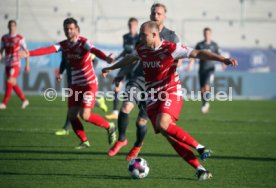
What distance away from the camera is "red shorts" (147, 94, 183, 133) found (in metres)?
8.95

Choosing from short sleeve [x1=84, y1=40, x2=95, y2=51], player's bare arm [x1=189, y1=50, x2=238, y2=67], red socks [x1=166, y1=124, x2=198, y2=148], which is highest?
short sleeve [x1=84, y1=40, x2=95, y2=51]

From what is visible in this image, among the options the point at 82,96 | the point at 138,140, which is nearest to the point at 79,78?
the point at 82,96

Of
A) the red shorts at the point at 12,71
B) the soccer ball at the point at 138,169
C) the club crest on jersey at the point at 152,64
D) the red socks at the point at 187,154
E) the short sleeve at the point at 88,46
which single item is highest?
the short sleeve at the point at 88,46

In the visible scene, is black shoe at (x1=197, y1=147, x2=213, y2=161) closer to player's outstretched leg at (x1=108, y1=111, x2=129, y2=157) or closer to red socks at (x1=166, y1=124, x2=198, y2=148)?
red socks at (x1=166, y1=124, x2=198, y2=148)

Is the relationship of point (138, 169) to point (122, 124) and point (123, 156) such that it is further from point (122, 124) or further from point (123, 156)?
point (122, 124)

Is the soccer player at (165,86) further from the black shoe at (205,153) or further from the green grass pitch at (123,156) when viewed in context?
the green grass pitch at (123,156)

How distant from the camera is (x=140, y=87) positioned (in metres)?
11.0

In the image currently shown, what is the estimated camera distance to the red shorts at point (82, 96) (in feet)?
39.0

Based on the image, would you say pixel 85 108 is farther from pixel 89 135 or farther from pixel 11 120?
pixel 11 120

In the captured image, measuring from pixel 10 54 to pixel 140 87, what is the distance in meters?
9.93

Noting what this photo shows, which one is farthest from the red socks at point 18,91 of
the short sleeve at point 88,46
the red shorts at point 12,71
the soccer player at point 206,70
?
the short sleeve at point 88,46

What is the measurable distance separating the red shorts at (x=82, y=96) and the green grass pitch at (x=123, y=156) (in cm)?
81

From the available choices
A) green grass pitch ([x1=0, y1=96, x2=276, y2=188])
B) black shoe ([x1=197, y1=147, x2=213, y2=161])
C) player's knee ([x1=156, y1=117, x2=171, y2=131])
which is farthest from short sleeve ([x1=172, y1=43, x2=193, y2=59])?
green grass pitch ([x1=0, y1=96, x2=276, y2=188])

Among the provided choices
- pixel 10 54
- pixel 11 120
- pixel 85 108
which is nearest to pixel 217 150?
pixel 85 108
